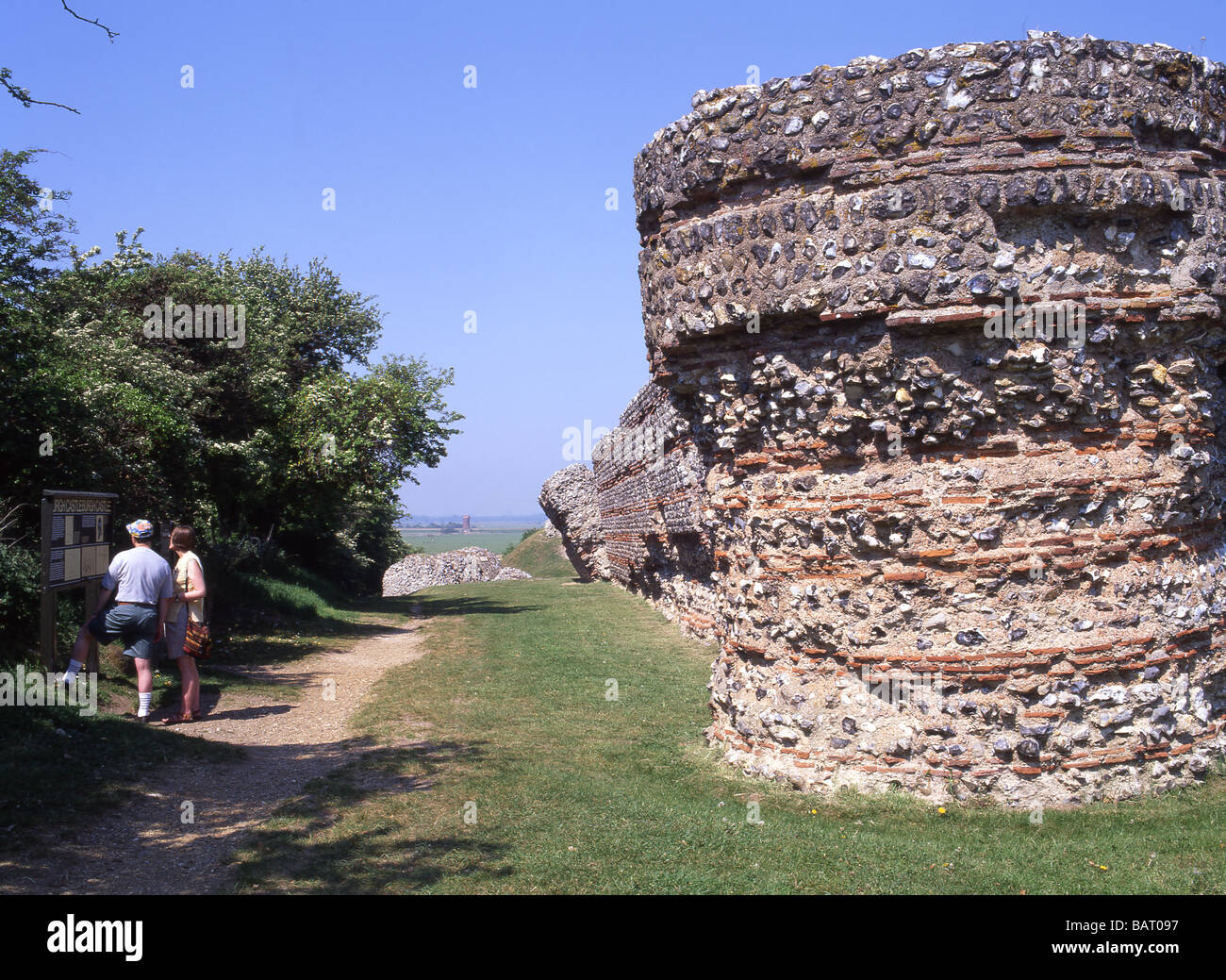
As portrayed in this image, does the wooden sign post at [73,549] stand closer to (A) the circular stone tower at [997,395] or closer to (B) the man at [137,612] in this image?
(B) the man at [137,612]

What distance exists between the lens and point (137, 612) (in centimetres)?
873

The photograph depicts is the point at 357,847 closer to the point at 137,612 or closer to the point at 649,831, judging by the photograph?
the point at 649,831

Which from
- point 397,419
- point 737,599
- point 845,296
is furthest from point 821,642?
point 397,419

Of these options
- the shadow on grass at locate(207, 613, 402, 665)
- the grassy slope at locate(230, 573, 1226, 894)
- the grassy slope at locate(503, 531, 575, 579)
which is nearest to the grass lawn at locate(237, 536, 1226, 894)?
the grassy slope at locate(230, 573, 1226, 894)

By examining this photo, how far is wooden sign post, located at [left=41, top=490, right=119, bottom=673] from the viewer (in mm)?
8234

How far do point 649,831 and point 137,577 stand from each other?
5674mm

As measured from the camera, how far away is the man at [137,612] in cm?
865

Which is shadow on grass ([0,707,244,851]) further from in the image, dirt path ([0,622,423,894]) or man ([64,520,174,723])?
man ([64,520,174,723])

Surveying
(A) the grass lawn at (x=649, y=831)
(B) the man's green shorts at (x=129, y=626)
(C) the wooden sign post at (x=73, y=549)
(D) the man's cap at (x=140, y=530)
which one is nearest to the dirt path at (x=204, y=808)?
(A) the grass lawn at (x=649, y=831)

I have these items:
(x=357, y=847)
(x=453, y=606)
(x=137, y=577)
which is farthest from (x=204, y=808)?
(x=453, y=606)

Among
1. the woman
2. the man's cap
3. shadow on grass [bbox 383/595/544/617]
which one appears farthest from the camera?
shadow on grass [bbox 383/595/544/617]

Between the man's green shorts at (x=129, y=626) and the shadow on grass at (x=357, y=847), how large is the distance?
2602 millimetres

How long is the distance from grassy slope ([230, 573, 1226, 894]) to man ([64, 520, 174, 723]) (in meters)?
2.17
